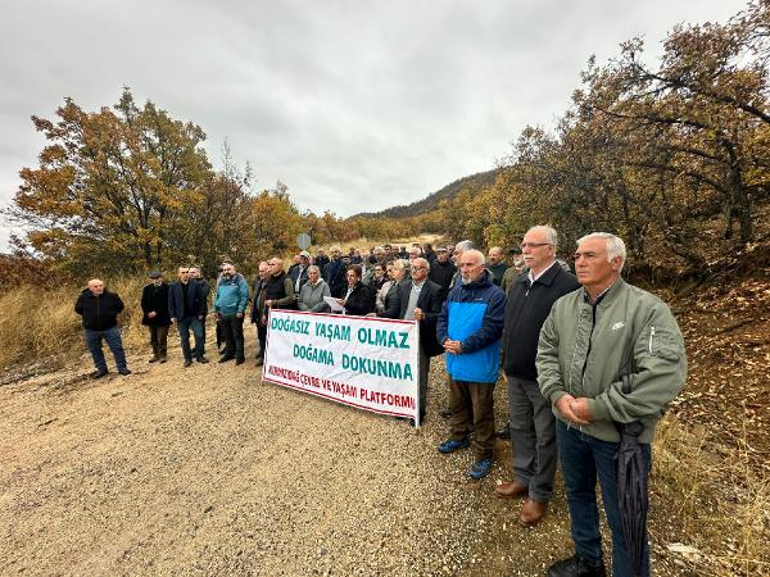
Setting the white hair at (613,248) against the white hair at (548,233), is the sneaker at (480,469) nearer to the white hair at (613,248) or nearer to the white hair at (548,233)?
the white hair at (548,233)

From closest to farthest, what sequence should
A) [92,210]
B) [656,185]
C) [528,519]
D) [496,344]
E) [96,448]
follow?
[528,519], [496,344], [96,448], [656,185], [92,210]

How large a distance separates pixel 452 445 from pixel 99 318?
6.64m

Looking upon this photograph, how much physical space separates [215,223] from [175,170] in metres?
4.96

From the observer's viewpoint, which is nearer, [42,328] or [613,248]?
[613,248]

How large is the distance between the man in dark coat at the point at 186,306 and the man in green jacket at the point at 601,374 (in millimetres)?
6576

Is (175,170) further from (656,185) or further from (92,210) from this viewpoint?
(656,185)

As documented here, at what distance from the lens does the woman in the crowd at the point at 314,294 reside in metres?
5.60

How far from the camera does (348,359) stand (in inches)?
179

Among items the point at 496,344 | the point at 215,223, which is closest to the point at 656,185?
the point at 496,344

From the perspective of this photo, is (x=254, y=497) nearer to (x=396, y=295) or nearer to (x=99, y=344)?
(x=396, y=295)

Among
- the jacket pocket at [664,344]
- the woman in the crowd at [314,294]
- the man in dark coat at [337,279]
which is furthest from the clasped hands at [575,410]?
the man in dark coat at [337,279]

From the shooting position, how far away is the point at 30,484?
11.4 ft

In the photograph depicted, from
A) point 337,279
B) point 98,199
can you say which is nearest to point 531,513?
point 337,279

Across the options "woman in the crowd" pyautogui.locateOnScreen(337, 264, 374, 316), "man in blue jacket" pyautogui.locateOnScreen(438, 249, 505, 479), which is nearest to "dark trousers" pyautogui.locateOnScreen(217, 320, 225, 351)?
"woman in the crowd" pyautogui.locateOnScreen(337, 264, 374, 316)
